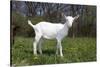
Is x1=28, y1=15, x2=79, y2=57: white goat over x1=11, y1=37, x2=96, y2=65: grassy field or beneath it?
over

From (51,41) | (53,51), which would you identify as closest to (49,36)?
(51,41)

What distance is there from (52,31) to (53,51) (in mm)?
213

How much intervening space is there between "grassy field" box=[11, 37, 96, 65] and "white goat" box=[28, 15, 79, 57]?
0.05 meters

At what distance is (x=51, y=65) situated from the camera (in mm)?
1982

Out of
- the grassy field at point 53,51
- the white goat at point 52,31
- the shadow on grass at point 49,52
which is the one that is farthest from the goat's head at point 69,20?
the shadow on grass at point 49,52

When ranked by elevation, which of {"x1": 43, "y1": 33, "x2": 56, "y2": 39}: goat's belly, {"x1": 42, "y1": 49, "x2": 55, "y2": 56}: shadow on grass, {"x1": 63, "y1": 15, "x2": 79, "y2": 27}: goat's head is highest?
{"x1": 63, "y1": 15, "x2": 79, "y2": 27}: goat's head

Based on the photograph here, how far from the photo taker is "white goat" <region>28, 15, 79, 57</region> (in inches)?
77.0

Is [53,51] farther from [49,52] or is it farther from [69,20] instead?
[69,20]

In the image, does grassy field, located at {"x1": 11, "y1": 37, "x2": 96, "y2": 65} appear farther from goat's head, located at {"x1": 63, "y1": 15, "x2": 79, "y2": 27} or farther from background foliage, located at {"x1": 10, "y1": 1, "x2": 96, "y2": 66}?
goat's head, located at {"x1": 63, "y1": 15, "x2": 79, "y2": 27}

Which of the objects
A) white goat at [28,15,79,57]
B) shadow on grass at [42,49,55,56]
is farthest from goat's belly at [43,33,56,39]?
shadow on grass at [42,49,55,56]

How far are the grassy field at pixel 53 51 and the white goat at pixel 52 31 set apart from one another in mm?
48

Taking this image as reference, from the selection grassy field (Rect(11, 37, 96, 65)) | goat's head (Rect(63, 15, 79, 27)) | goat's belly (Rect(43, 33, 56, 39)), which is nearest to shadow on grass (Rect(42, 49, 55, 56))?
grassy field (Rect(11, 37, 96, 65))

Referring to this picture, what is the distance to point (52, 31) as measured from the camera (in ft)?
6.63

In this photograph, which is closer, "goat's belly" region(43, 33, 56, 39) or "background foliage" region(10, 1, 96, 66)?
"background foliage" region(10, 1, 96, 66)
